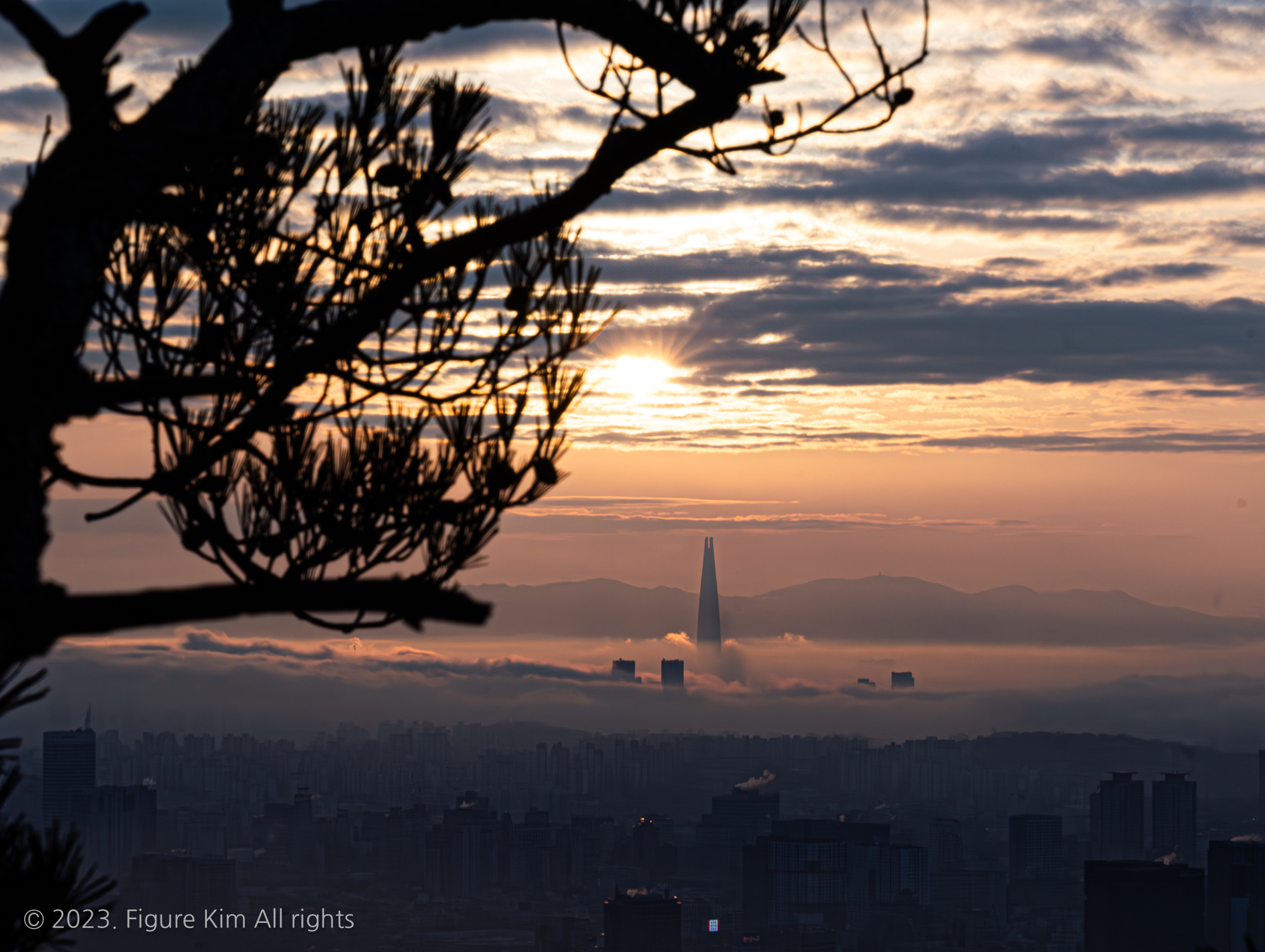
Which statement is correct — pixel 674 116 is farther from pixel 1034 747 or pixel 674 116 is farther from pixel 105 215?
pixel 1034 747

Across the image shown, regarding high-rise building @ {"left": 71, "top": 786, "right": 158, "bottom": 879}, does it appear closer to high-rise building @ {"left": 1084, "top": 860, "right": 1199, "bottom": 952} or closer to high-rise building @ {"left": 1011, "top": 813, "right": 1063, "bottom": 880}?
high-rise building @ {"left": 1084, "top": 860, "right": 1199, "bottom": 952}

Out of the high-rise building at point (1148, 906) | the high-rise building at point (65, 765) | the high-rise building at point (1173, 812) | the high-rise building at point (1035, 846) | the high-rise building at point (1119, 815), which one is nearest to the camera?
the high-rise building at point (65, 765)

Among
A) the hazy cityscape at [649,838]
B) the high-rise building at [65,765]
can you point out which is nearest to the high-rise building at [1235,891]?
the hazy cityscape at [649,838]

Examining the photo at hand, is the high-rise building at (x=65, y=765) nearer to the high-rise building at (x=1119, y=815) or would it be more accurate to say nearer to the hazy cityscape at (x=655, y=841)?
the hazy cityscape at (x=655, y=841)

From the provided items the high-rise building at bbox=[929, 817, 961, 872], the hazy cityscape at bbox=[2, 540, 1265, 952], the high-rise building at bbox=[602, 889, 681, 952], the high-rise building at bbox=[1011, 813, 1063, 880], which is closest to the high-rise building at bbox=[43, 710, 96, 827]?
the hazy cityscape at bbox=[2, 540, 1265, 952]

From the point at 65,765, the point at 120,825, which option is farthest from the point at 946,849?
the point at 65,765

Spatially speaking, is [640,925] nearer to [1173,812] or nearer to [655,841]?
[655,841]

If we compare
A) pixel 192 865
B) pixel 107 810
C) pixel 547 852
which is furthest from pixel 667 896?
pixel 107 810
